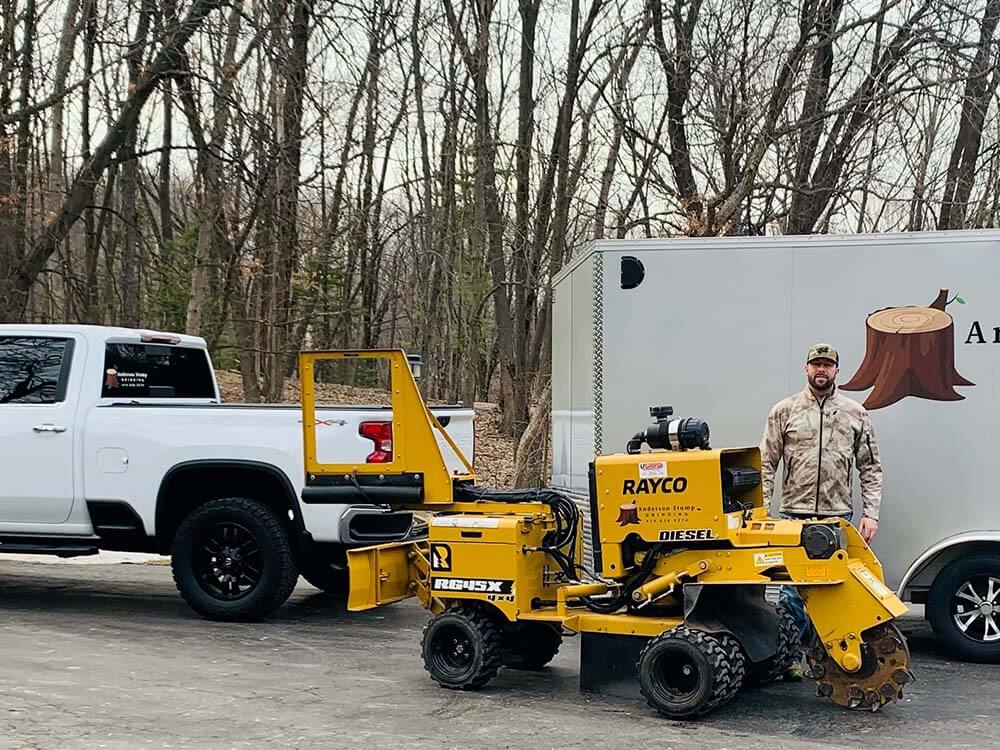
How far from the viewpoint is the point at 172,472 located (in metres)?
8.37

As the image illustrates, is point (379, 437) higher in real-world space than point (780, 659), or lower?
higher

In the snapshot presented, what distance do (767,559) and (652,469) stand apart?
2.40 feet

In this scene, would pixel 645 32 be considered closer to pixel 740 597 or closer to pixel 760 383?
pixel 760 383

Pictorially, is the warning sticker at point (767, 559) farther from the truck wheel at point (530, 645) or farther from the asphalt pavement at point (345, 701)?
the truck wheel at point (530, 645)

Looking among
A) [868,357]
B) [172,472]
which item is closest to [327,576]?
[172,472]

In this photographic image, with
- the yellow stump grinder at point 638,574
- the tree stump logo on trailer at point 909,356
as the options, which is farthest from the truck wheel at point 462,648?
the tree stump logo on trailer at point 909,356

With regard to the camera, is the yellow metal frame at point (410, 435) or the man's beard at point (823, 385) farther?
the man's beard at point (823, 385)

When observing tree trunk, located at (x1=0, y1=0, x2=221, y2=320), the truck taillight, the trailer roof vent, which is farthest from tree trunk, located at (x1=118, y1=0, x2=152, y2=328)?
the trailer roof vent

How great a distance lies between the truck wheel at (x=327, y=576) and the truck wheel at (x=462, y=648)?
282 cm

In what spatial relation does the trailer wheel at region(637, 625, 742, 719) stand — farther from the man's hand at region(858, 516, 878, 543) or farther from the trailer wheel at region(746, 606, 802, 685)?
the man's hand at region(858, 516, 878, 543)

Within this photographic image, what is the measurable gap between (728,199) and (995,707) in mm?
9795

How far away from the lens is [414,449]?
6.67 metres

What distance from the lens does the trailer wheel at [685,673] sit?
18.5ft

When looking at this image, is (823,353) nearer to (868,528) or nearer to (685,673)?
(868,528)
